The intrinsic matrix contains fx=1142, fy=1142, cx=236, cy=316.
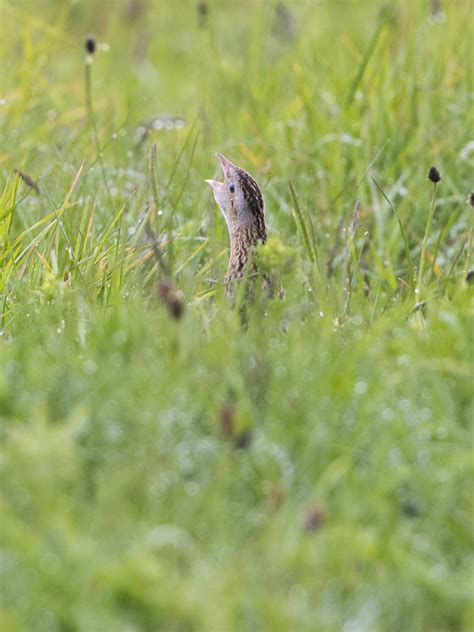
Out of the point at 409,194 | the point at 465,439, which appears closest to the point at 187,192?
the point at 409,194

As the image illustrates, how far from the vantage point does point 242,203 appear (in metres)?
4.04

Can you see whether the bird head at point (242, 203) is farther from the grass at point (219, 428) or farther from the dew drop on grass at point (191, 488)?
the dew drop on grass at point (191, 488)

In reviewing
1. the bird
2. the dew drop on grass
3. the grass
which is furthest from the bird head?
the dew drop on grass

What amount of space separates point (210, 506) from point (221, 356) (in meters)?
0.56

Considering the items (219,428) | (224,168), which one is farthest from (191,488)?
(224,168)

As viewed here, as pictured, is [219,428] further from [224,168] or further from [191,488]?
[224,168]

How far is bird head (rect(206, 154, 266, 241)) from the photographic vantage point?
4.03 m

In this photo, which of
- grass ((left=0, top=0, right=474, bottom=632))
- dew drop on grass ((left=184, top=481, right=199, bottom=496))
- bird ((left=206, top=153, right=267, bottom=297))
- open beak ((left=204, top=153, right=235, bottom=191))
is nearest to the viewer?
grass ((left=0, top=0, right=474, bottom=632))

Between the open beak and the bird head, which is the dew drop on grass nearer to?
the bird head

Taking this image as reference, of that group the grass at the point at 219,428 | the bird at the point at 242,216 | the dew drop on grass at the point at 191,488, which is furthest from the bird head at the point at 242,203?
the dew drop on grass at the point at 191,488

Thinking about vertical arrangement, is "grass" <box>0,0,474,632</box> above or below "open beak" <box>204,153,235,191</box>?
below

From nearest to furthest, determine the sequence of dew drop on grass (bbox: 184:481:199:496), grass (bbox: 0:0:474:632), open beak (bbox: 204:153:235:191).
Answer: grass (bbox: 0:0:474:632) → dew drop on grass (bbox: 184:481:199:496) → open beak (bbox: 204:153:235:191)

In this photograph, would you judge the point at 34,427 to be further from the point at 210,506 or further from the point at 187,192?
the point at 187,192

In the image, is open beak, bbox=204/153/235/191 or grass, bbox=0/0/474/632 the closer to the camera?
grass, bbox=0/0/474/632
